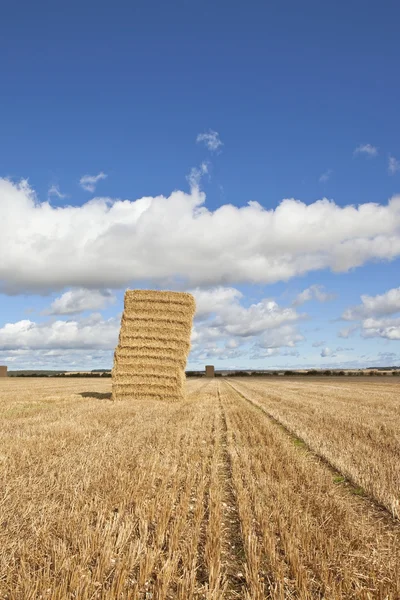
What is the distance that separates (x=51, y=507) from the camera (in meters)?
3.72

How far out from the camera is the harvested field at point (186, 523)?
262 centimetres

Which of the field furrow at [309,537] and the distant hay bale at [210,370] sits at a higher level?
the distant hay bale at [210,370]

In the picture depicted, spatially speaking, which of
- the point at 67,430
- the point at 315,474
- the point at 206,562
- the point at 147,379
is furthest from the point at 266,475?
the point at 147,379

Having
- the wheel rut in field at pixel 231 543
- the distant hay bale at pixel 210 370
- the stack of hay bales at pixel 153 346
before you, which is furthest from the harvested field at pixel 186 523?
the distant hay bale at pixel 210 370

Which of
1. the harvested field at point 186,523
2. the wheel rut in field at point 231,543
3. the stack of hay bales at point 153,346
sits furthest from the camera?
the stack of hay bales at point 153,346

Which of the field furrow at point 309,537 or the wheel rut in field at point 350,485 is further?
the wheel rut in field at point 350,485

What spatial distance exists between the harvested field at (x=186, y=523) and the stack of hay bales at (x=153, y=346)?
28.2 feet

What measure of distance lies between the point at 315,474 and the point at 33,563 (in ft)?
10.7

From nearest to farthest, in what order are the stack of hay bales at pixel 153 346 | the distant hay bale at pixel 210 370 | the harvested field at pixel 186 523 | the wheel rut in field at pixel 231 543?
the harvested field at pixel 186 523
the wheel rut in field at pixel 231 543
the stack of hay bales at pixel 153 346
the distant hay bale at pixel 210 370

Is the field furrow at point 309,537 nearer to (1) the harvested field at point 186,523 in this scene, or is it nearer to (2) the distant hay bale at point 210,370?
(1) the harvested field at point 186,523

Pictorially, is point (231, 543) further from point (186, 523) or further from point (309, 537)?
→ point (309, 537)

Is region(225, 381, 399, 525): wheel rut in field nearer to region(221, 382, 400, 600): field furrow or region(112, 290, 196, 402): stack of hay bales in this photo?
region(221, 382, 400, 600): field furrow

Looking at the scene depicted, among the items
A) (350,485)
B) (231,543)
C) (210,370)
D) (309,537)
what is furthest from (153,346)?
(210,370)

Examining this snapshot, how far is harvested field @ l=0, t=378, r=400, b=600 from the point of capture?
2619 millimetres
